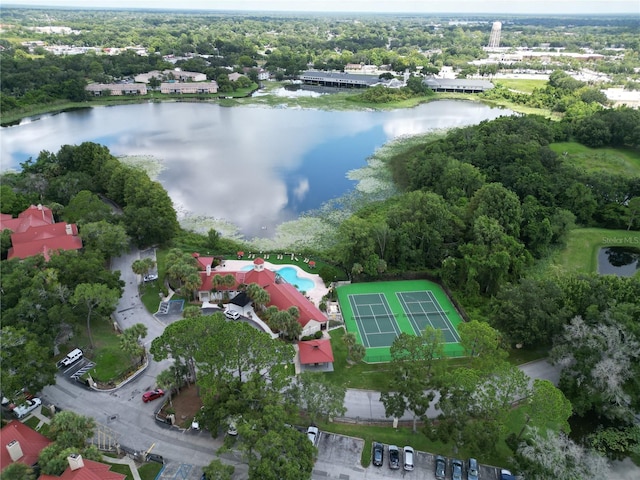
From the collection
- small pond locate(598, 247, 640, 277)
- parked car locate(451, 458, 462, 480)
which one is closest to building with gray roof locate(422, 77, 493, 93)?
small pond locate(598, 247, 640, 277)

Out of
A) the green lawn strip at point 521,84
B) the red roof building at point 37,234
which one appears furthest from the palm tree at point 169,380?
the green lawn strip at point 521,84

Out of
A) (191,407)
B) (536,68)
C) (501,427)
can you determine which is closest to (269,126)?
(191,407)

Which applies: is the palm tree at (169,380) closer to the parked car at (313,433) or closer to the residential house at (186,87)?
the parked car at (313,433)

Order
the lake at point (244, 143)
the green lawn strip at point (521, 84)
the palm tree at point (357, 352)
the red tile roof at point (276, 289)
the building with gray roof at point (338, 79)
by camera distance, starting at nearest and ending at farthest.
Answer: the palm tree at point (357, 352) → the red tile roof at point (276, 289) → the lake at point (244, 143) → the green lawn strip at point (521, 84) → the building with gray roof at point (338, 79)

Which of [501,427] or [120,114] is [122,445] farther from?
[120,114]

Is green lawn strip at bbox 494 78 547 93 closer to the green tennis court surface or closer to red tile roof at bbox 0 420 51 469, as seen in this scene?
the green tennis court surface

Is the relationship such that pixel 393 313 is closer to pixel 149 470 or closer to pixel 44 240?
pixel 149 470
